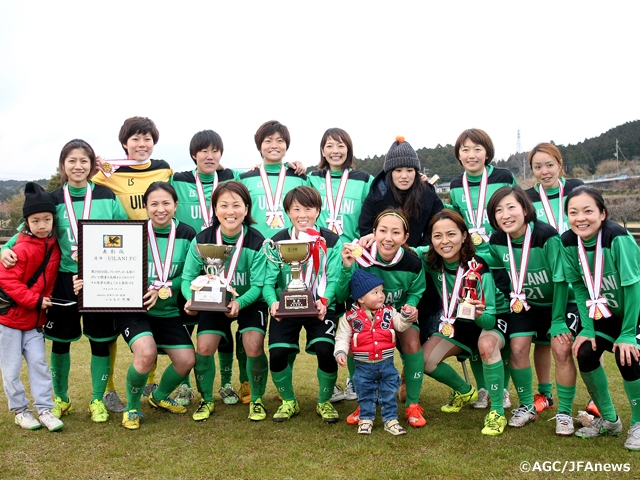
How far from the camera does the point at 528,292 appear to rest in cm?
489

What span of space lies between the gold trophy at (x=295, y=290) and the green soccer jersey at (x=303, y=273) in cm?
19

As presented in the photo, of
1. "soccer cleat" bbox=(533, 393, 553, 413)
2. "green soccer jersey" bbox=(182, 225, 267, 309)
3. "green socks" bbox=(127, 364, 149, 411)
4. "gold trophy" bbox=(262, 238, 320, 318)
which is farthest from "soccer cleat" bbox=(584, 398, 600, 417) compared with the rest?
"green socks" bbox=(127, 364, 149, 411)

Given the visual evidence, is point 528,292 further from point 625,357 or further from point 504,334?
point 625,357

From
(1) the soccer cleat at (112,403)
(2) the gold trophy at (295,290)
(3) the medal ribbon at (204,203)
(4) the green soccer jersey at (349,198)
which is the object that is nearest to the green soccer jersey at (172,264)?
(3) the medal ribbon at (204,203)

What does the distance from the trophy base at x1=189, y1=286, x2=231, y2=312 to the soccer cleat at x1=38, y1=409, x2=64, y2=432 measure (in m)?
1.49

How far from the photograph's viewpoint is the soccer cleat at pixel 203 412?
5.10 meters

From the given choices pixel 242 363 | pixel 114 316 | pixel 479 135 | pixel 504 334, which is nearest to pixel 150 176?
pixel 114 316

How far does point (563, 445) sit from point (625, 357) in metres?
0.81

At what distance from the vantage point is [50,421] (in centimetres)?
480

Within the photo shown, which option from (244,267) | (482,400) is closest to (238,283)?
(244,267)

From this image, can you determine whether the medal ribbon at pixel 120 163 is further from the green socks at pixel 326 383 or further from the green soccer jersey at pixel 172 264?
the green socks at pixel 326 383

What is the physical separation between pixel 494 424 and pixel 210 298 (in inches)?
98.4

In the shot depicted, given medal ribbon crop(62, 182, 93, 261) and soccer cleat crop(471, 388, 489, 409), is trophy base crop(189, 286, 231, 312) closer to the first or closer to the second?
medal ribbon crop(62, 182, 93, 261)

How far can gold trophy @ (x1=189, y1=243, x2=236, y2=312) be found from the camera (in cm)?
469
